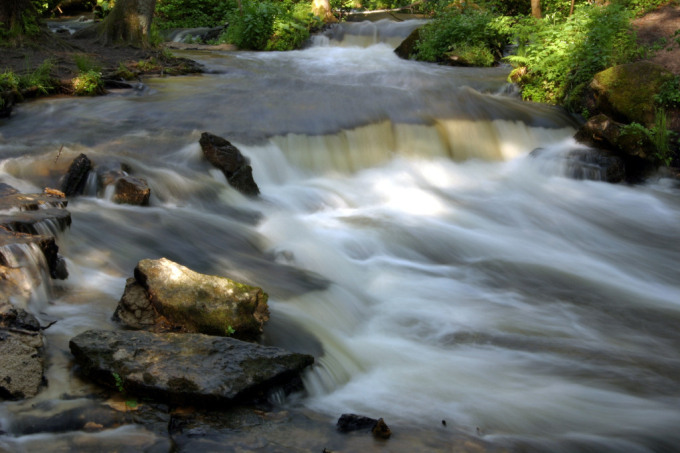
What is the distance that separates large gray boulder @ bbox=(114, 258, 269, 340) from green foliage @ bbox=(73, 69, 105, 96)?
7.00 metres

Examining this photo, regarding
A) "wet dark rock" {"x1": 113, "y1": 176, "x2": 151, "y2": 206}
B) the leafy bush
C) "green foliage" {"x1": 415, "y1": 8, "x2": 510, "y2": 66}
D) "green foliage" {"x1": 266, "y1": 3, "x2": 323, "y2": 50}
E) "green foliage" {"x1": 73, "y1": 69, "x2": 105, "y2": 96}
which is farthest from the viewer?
"green foliage" {"x1": 266, "y1": 3, "x2": 323, "y2": 50}

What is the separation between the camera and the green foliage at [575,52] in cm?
1052

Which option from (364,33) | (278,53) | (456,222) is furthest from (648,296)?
(364,33)

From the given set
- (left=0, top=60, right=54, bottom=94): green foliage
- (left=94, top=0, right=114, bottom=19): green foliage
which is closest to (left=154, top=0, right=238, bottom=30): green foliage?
(left=94, top=0, right=114, bottom=19): green foliage

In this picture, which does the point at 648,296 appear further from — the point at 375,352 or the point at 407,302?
the point at 375,352

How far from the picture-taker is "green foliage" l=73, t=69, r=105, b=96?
10.1 metres

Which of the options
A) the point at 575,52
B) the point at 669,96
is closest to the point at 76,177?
the point at 669,96

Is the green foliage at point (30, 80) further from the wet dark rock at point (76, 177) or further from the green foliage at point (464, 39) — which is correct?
the green foliage at point (464, 39)

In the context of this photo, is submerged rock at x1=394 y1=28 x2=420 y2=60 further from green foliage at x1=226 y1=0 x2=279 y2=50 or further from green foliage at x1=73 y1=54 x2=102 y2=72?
green foliage at x1=73 y1=54 x2=102 y2=72

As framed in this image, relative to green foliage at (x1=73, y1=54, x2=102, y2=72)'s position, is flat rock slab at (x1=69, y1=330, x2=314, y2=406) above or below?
below

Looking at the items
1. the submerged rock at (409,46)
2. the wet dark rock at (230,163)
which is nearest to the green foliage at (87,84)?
the wet dark rock at (230,163)

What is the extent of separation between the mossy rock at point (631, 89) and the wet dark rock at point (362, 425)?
7815mm

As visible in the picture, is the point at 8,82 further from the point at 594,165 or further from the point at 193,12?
the point at 193,12

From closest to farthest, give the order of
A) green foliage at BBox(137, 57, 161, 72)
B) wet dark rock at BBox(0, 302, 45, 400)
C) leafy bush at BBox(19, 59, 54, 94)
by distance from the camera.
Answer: wet dark rock at BBox(0, 302, 45, 400), leafy bush at BBox(19, 59, 54, 94), green foliage at BBox(137, 57, 161, 72)
